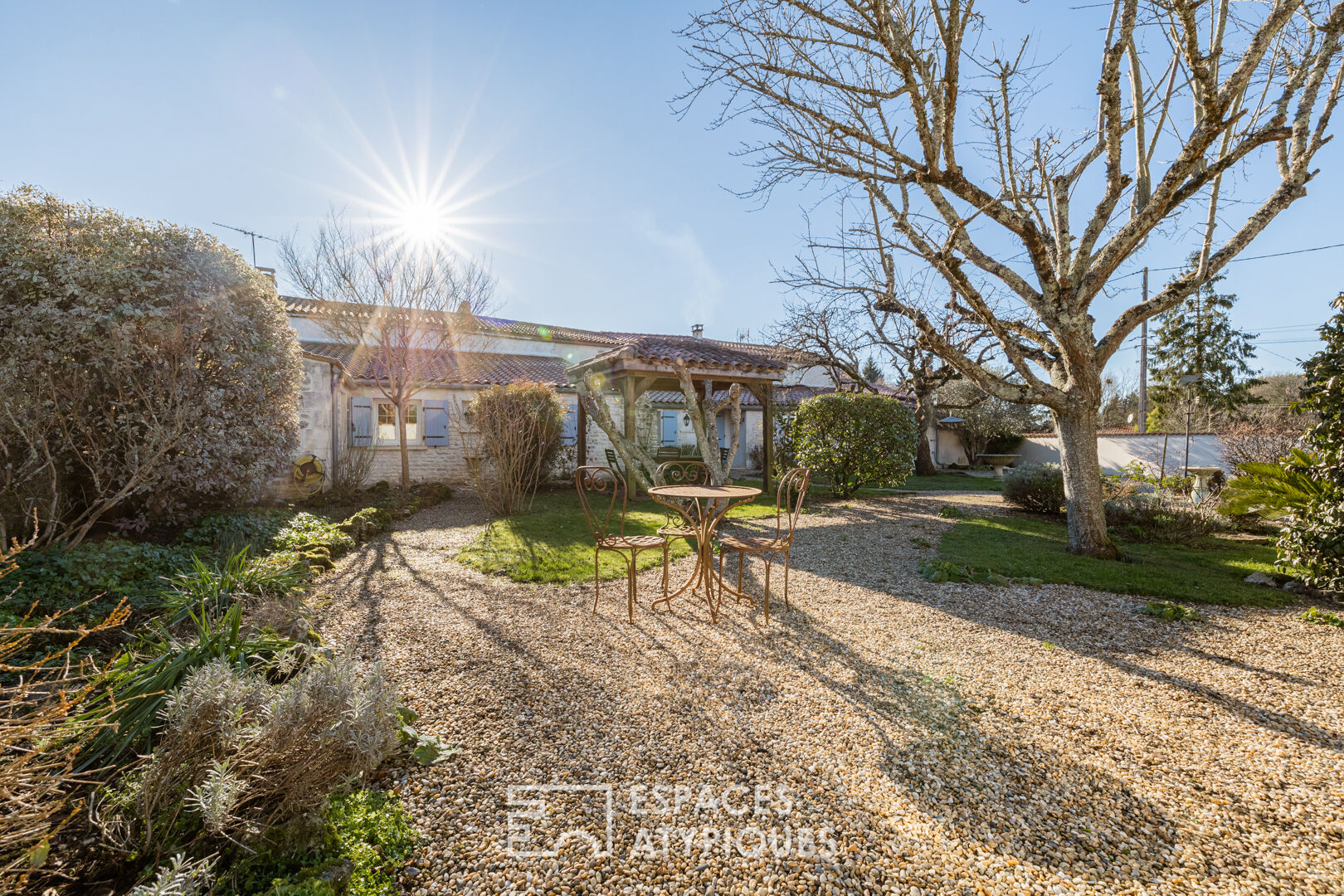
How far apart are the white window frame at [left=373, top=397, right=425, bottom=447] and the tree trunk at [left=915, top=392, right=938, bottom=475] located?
12833 mm

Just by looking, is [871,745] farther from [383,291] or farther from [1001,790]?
[383,291]

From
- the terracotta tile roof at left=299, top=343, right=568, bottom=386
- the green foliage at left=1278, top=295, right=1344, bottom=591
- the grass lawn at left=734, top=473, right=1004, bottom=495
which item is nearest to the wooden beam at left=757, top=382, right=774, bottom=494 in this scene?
the grass lawn at left=734, top=473, right=1004, bottom=495

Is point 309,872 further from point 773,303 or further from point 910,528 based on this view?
point 773,303

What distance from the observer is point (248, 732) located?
192cm

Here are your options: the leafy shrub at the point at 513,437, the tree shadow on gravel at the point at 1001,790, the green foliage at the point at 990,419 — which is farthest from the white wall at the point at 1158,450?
the tree shadow on gravel at the point at 1001,790

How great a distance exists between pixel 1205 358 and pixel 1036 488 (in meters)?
20.0

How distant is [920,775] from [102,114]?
29.5ft

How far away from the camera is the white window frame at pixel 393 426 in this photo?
43.0 ft

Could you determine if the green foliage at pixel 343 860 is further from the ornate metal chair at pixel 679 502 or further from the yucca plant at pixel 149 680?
the ornate metal chair at pixel 679 502

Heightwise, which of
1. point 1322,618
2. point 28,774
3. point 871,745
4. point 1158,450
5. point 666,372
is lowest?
point 871,745

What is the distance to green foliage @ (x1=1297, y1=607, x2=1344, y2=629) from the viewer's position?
4066mm

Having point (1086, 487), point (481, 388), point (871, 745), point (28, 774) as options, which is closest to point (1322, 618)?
point (1086, 487)

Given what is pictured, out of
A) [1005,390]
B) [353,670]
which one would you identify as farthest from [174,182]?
[1005,390]

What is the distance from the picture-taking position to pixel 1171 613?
169 inches
